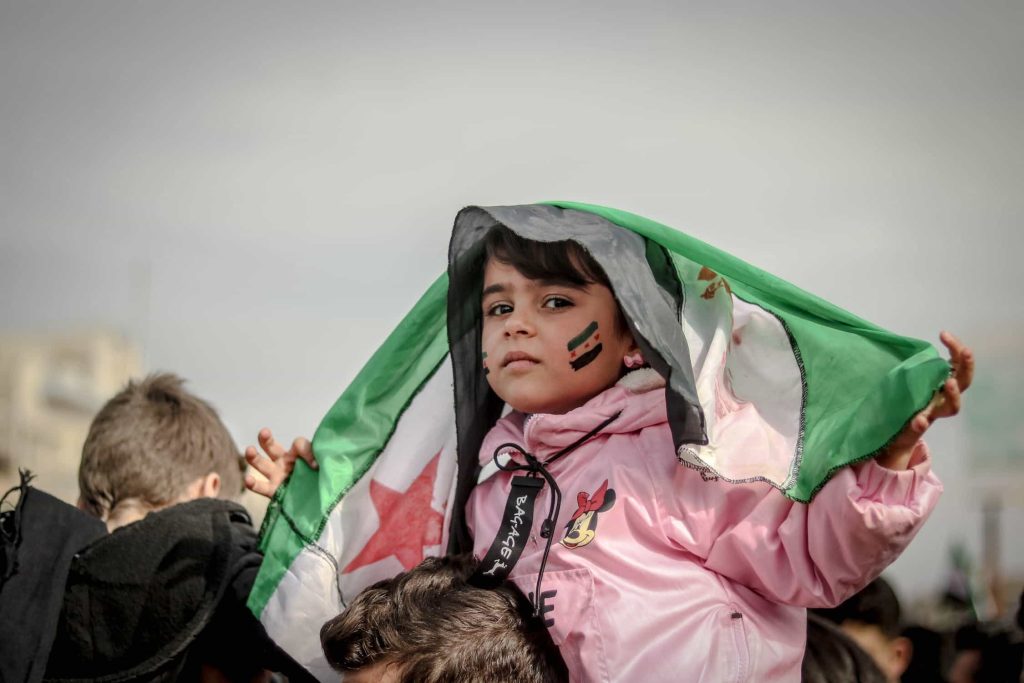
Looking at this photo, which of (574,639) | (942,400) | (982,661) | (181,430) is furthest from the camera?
(982,661)

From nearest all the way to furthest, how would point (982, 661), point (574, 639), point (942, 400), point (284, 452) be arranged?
point (942, 400), point (574, 639), point (284, 452), point (982, 661)

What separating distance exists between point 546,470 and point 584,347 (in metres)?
0.28

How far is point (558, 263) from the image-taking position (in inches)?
91.0

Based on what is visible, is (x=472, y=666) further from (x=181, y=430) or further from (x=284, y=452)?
(x=181, y=430)

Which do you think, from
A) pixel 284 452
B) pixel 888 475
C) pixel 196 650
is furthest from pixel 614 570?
pixel 196 650

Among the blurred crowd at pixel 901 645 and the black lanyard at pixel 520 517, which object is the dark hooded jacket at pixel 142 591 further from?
the blurred crowd at pixel 901 645

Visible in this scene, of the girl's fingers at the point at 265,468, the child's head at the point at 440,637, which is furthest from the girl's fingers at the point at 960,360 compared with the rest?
the girl's fingers at the point at 265,468

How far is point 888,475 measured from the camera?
1919 mm

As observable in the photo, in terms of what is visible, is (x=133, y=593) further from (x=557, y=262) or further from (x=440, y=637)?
(x=557, y=262)

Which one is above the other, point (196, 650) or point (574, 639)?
point (574, 639)

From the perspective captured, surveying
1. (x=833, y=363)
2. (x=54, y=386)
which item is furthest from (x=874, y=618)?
(x=54, y=386)

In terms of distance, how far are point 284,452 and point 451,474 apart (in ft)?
1.50

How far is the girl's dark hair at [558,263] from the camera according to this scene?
7.55ft

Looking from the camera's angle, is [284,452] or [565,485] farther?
[284,452]
